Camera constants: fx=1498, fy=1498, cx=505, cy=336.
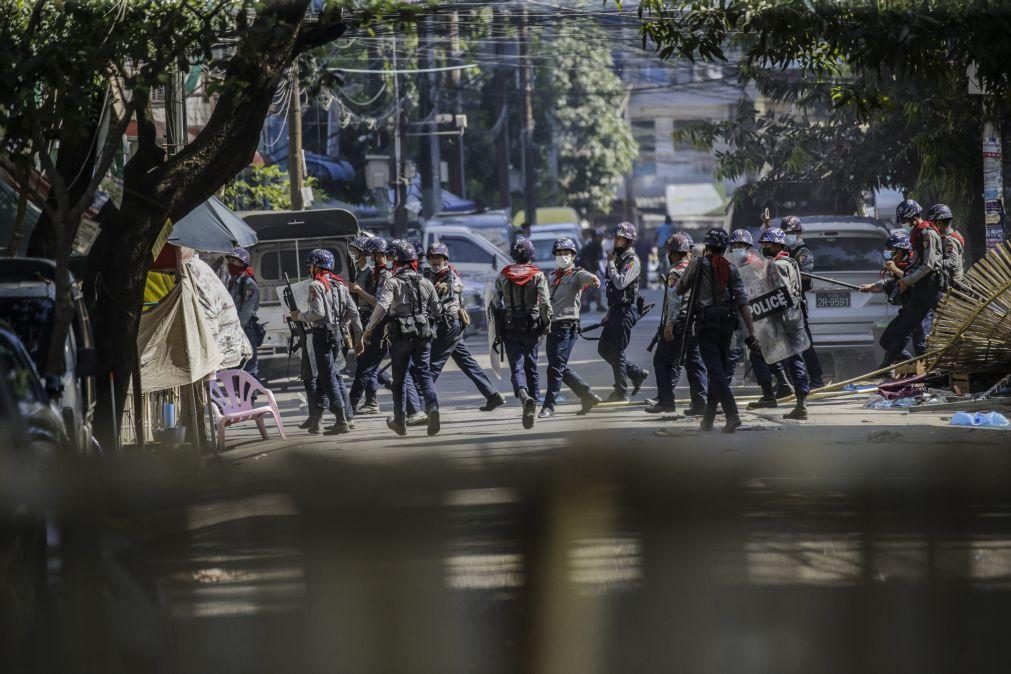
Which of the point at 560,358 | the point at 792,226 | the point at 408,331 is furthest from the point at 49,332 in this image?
the point at 792,226

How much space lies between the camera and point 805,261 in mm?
15578

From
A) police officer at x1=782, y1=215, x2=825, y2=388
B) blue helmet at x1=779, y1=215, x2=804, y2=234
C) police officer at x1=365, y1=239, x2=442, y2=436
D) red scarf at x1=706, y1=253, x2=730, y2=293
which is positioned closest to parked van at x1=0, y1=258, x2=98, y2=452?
police officer at x1=365, y1=239, x2=442, y2=436

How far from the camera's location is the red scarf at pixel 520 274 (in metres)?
13.8

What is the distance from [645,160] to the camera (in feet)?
235

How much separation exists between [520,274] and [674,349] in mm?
1577

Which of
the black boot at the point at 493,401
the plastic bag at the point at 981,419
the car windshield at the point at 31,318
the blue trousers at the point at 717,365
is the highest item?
the car windshield at the point at 31,318

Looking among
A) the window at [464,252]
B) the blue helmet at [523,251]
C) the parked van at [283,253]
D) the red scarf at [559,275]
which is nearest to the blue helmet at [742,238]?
the red scarf at [559,275]

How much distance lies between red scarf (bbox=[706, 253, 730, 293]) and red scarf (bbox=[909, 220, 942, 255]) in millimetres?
3142

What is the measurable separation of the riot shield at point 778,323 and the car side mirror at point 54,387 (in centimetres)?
692

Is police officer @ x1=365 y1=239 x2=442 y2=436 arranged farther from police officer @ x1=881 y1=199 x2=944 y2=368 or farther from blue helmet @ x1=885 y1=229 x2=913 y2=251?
blue helmet @ x1=885 y1=229 x2=913 y2=251

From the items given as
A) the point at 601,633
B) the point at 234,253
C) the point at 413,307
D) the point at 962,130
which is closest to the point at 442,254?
the point at 413,307

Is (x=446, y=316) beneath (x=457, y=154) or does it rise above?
above

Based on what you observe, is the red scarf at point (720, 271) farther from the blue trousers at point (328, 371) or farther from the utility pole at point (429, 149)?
the utility pole at point (429, 149)

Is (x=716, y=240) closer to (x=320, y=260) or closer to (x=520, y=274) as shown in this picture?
(x=520, y=274)
